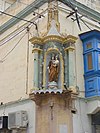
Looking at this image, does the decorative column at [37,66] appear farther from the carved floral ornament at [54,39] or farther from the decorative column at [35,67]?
the carved floral ornament at [54,39]

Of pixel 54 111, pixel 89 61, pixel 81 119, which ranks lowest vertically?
pixel 81 119

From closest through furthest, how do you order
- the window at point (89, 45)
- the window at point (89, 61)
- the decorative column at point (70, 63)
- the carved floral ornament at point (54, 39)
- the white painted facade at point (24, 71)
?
the decorative column at point (70, 63)
the carved floral ornament at point (54, 39)
the white painted facade at point (24, 71)
the window at point (89, 61)
the window at point (89, 45)

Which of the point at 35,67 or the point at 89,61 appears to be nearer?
the point at 35,67

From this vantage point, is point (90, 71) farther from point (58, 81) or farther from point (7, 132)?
point (7, 132)

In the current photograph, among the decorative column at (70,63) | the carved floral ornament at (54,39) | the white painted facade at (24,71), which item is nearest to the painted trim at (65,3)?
the white painted facade at (24,71)

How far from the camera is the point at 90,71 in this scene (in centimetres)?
1154

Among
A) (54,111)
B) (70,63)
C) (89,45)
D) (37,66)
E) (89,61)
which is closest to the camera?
(54,111)

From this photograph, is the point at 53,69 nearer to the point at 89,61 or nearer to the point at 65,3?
the point at 89,61

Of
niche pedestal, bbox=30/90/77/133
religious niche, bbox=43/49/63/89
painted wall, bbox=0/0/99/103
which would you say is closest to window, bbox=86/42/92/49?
painted wall, bbox=0/0/99/103

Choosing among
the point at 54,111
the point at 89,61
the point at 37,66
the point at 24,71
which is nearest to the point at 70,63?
the point at 89,61

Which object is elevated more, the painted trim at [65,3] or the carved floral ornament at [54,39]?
the painted trim at [65,3]

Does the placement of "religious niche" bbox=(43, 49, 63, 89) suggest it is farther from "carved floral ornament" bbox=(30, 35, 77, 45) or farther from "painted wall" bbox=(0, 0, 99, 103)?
"painted wall" bbox=(0, 0, 99, 103)

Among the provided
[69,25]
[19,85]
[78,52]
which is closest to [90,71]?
[78,52]

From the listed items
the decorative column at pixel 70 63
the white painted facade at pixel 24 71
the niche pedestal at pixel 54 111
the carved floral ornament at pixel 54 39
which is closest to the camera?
the niche pedestal at pixel 54 111
